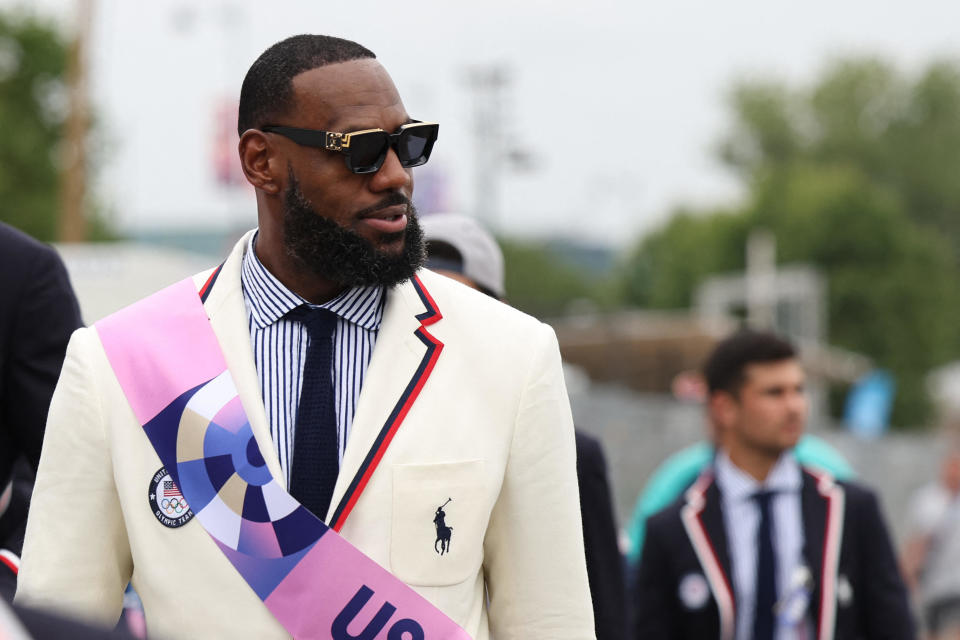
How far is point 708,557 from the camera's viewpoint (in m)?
4.90

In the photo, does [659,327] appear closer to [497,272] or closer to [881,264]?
[881,264]

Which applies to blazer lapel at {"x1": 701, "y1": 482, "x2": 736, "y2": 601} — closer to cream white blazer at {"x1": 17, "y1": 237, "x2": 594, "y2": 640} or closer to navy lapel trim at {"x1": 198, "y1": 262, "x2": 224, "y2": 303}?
cream white blazer at {"x1": 17, "y1": 237, "x2": 594, "y2": 640}

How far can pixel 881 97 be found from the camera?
224ft

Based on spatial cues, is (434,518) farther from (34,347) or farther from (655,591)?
(655,591)

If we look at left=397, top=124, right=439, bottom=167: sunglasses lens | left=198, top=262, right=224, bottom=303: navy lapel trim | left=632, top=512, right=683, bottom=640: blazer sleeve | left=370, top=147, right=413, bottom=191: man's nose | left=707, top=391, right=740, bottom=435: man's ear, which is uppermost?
left=397, top=124, right=439, bottom=167: sunglasses lens


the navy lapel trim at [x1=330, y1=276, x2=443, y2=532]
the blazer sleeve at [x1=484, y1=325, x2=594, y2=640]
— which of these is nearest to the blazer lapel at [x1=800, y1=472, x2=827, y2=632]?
the blazer sleeve at [x1=484, y1=325, x2=594, y2=640]

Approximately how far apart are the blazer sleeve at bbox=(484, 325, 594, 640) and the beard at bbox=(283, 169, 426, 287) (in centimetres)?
28

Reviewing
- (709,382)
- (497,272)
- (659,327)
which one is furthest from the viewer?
(659,327)

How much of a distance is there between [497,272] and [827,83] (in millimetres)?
65971

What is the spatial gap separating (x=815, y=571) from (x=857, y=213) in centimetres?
5359

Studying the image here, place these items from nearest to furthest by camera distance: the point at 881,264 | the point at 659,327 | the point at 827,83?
the point at 659,327, the point at 881,264, the point at 827,83

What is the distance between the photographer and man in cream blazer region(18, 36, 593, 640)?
98.5 inches

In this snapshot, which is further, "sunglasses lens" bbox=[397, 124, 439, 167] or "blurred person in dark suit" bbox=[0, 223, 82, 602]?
"blurred person in dark suit" bbox=[0, 223, 82, 602]

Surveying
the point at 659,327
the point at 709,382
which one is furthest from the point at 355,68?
the point at 659,327
